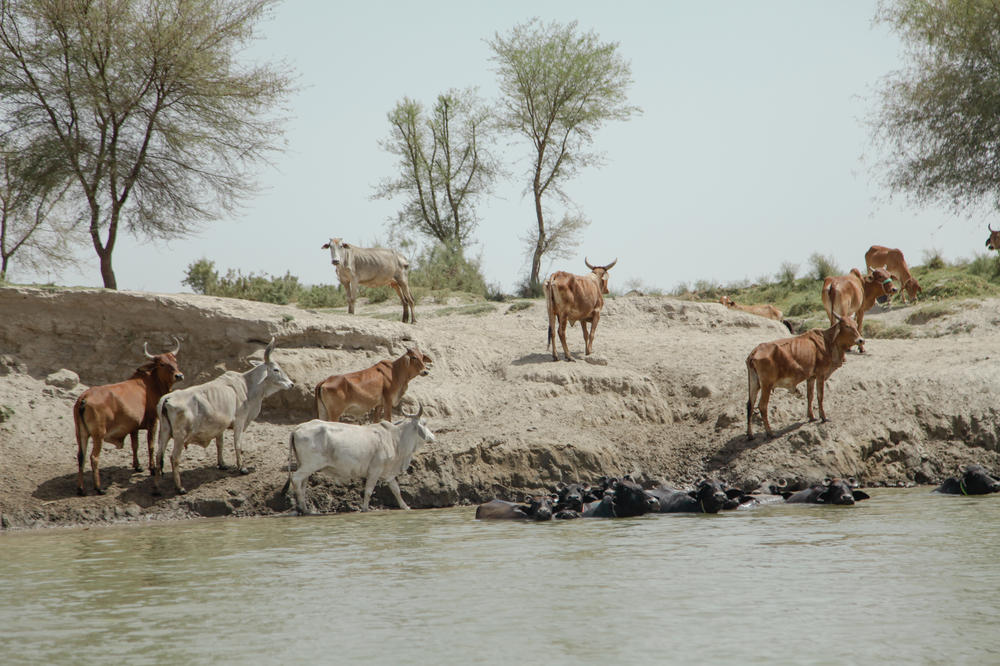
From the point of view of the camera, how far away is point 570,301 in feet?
56.1

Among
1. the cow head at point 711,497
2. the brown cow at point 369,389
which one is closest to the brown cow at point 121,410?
the brown cow at point 369,389

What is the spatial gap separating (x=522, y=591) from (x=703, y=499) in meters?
4.59

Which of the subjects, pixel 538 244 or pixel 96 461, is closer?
pixel 96 461

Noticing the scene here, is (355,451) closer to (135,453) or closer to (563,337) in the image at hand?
(135,453)

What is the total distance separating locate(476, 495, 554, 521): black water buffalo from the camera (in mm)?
11258

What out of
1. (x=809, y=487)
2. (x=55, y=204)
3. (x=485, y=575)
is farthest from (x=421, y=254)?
(x=485, y=575)

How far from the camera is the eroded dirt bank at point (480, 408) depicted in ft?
42.3

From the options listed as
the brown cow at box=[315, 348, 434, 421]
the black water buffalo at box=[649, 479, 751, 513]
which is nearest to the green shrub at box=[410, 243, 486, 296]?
the brown cow at box=[315, 348, 434, 421]

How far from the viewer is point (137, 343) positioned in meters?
15.4

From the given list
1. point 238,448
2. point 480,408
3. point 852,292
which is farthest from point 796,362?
point 238,448

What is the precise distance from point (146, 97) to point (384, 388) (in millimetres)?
10949

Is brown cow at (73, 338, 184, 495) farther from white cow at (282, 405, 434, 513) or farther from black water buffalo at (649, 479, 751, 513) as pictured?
black water buffalo at (649, 479, 751, 513)

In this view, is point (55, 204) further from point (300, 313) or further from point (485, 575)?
point (485, 575)

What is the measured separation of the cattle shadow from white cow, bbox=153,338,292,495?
5987mm
